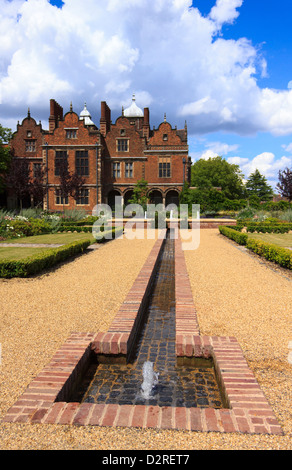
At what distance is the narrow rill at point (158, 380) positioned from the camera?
333 cm

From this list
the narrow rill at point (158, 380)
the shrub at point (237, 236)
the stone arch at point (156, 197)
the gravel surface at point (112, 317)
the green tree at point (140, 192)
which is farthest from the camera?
the stone arch at point (156, 197)

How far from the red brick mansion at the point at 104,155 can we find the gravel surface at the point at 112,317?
26.7 m

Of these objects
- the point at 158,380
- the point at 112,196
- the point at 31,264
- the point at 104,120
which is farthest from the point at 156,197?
the point at 158,380

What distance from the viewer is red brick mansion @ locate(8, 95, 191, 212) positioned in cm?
3541

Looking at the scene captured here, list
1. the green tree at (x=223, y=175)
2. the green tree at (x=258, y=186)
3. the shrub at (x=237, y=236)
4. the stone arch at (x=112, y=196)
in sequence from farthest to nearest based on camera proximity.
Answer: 1. the green tree at (x=258, y=186)
2. the green tree at (x=223, y=175)
3. the stone arch at (x=112, y=196)
4. the shrub at (x=237, y=236)

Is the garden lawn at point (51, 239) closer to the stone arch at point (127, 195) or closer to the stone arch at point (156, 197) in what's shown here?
the stone arch at point (127, 195)

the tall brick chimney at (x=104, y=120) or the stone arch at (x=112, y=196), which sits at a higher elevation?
the tall brick chimney at (x=104, y=120)

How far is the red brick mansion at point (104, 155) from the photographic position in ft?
116

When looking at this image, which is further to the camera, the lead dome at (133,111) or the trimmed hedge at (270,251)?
the lead dome at (133,111)

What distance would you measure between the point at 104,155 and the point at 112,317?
33736mm

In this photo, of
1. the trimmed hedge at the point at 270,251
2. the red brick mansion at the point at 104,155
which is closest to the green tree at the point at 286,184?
the red brick mansion at the point at 104,155

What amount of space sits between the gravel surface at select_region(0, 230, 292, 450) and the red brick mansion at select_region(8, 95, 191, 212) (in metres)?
26.7

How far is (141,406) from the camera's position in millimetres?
2834

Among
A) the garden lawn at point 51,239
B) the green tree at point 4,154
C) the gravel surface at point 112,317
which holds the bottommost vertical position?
the gravel surface at point 112,317
